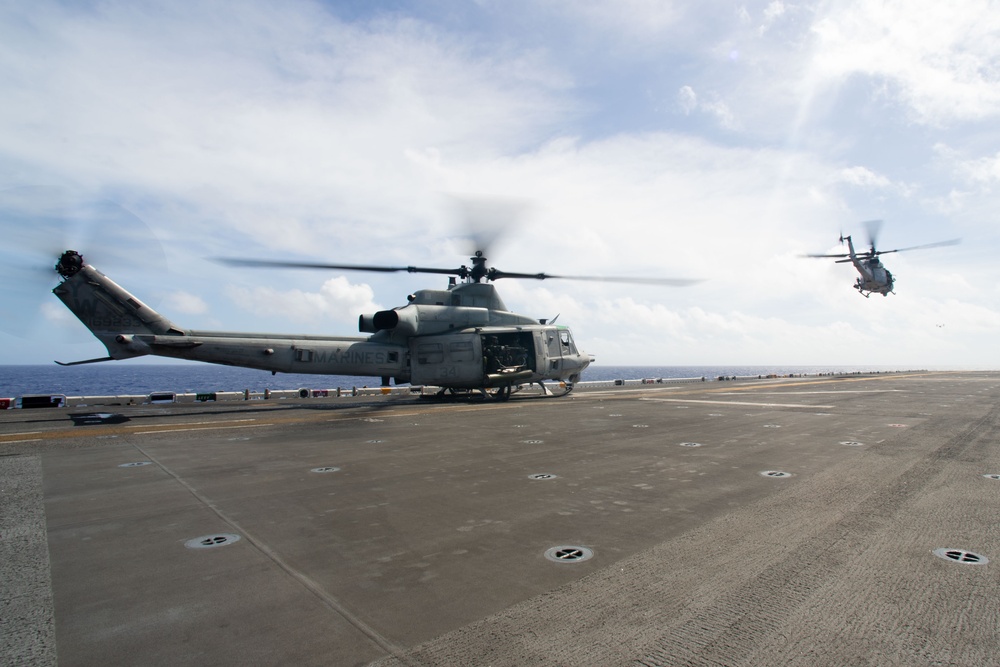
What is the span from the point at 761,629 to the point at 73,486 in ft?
29.0

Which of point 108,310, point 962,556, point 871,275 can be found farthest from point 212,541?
point 871,275

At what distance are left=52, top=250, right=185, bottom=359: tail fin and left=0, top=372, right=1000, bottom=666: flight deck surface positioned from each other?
848 centimetres

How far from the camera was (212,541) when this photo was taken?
501 centimetres

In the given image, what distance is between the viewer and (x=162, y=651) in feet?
10.1

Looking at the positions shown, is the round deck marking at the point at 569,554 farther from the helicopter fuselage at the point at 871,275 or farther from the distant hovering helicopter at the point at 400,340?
the helicopter fuselage at the point at 871,275

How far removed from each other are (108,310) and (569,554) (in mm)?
19785

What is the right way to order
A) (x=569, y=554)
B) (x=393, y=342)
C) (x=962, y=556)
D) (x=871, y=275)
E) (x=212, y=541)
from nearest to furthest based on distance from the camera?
(x=962, y=556) < (x=569, y=554) < (x=212, y=541) < (x=393, y=342) < (x=871, y=275)

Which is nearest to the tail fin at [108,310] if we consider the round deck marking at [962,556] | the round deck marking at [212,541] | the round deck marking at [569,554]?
the round deck marking at [212,541]

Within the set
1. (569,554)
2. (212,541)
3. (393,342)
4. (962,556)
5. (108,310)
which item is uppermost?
(108,310)

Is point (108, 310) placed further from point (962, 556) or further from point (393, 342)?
point (962, 556)

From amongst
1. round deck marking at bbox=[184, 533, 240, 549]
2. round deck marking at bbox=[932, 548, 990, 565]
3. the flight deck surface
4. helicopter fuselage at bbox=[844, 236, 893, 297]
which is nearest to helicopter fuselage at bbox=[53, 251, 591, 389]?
the flight deck surface

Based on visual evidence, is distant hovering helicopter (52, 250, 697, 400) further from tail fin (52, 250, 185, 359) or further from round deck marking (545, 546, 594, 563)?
round deck marking (545, 546, 594, 563)

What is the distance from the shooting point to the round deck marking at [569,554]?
4516 mm

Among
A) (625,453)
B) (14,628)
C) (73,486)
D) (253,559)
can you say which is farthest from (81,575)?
(625,453)
